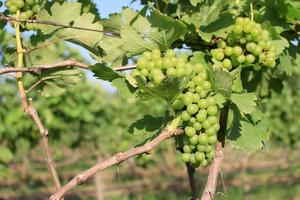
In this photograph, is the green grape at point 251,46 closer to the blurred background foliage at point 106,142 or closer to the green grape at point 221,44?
the green grape at point 221,44

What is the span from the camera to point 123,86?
146cm

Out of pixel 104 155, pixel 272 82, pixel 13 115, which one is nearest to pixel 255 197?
pixel 104 155

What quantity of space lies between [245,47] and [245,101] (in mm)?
194

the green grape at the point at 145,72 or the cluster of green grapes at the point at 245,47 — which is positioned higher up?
the cluster of green grapes at the point at 245,47

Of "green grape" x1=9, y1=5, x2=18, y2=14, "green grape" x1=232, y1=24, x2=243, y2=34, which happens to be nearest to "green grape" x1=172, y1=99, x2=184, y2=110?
"green grape" x1=232, y1=24, x2=243, y2=34

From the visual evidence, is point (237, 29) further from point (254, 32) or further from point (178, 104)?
point (178, 104)

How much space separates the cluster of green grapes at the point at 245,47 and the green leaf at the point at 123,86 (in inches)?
11.2

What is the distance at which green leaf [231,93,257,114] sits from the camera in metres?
1.46

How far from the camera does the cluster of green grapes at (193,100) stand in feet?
4.52

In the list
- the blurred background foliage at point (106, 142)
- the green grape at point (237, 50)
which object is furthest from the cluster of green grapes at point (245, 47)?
the blurred background foliage at point (106, 142)

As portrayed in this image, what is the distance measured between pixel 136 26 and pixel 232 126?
17.2 inches

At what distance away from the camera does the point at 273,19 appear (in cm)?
172

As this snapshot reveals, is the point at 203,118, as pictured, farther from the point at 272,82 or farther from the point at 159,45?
the point at 272,82

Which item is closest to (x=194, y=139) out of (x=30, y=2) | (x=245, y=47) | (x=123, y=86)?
(x=123, y=86)
